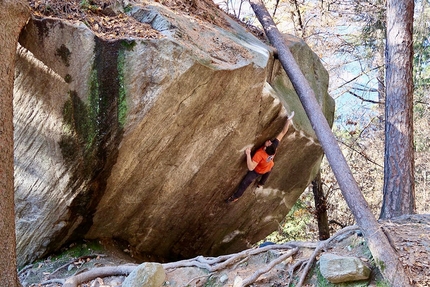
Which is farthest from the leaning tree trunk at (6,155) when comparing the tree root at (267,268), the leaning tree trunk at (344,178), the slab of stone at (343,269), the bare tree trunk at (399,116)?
the bare tree trunk at (399,116)

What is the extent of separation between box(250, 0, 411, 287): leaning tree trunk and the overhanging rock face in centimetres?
44

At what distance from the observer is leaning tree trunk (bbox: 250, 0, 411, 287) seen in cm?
388

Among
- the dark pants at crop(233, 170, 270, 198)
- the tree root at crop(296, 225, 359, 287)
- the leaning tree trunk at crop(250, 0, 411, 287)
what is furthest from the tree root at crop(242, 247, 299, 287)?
the dark pants at crop(233, 170, 270, 198)

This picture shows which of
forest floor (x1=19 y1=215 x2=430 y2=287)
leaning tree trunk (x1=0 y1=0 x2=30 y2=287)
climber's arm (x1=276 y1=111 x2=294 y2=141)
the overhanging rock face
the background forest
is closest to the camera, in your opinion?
leaning tree trunk (x1=0 y1=0 x2=30 y2=287)

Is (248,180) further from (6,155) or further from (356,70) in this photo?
(356,70)

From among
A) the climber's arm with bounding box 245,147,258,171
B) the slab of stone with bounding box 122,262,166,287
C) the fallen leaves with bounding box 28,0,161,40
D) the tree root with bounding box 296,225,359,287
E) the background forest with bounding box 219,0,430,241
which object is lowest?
the slab of stone with bounding box 122,262,166,287

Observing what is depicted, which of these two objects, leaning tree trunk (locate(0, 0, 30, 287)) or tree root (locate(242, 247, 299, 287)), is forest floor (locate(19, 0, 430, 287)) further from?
leaning tree trunk (locate(0, 0, 30, 287))

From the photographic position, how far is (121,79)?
4840 millimetres

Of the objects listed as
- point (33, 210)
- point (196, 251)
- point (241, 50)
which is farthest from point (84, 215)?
point (241, 50)

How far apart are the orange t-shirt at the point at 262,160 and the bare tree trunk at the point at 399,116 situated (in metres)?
2.07

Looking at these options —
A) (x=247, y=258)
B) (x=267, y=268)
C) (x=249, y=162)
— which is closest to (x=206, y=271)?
(x=247, y=258)

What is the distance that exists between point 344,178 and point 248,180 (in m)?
2.33

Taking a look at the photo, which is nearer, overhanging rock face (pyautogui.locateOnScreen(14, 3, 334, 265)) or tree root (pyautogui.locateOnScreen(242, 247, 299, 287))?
tree root (pyautogui.locateOnScreen(242, 247, 299, 287))

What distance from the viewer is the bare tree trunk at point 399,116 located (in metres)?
6.24
